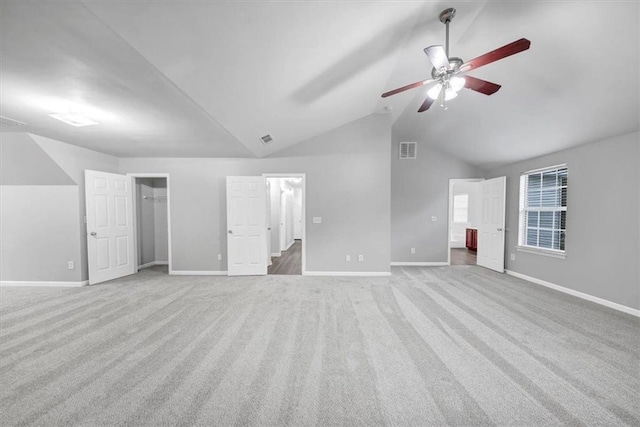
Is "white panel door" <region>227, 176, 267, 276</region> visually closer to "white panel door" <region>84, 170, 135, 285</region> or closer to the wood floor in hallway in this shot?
the wood floor in hallway

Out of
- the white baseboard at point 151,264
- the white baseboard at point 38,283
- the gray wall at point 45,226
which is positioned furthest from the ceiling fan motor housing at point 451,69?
the white baseboard at point 151,264

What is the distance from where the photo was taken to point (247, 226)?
4.50 m

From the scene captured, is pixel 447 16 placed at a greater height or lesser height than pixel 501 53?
greater

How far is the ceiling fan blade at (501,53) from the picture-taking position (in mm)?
1443

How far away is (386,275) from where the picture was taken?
445cm

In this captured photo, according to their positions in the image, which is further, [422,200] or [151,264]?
[422,200]

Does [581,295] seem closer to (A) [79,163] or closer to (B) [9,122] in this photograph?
(B) [9,122]

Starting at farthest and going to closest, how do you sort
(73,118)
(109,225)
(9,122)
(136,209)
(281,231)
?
(281,231), (136,209), (109,225), (9,122), (73,118)

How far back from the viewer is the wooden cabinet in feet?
23.8

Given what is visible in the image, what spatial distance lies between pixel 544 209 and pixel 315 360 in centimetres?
487

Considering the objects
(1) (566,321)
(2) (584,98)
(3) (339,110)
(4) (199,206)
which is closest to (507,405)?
(1) (566,321)

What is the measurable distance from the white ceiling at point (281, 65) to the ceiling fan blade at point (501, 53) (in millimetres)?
721

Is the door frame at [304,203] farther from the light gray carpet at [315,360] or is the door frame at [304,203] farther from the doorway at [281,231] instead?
the light gray carpet at [315,360]

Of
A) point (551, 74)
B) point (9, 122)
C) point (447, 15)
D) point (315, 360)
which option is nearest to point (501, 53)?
point (447, 15)
